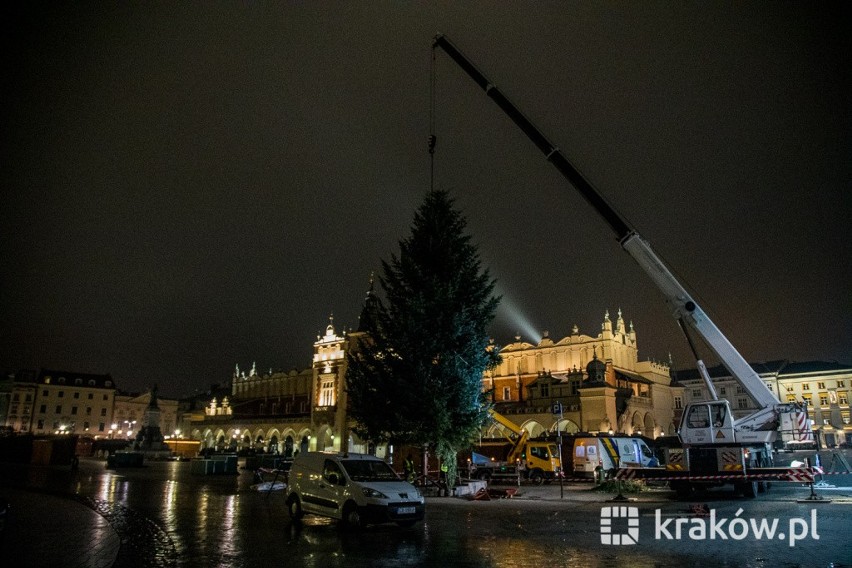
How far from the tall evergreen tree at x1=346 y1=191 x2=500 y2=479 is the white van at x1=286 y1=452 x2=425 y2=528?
696 centimetres

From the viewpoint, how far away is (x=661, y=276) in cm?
2067

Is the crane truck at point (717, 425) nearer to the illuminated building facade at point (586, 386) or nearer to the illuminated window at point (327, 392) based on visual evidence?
the illuminated building facade at point (586, 386)

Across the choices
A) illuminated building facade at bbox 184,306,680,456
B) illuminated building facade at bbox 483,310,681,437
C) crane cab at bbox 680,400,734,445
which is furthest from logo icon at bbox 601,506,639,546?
illuminated building facade at bbox 483,310,681,437

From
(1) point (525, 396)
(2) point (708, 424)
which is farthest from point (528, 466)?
(1) point (525, 396)

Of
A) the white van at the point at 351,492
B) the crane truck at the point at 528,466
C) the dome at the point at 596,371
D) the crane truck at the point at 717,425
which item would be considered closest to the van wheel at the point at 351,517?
the white van at the point at 351,492

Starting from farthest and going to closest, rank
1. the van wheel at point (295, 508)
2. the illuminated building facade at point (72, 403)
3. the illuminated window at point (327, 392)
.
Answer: the illuminated building facade at point (72, 403) < the illuminated window at point (327, 392) < the van wheel at point (295, 508)

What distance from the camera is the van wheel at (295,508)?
14477 millimetres

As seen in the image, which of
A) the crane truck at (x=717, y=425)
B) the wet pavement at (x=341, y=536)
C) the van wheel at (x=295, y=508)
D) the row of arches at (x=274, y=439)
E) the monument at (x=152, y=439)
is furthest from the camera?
the row of arches at (x=274, y=439)

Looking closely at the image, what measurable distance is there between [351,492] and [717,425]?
1372cm

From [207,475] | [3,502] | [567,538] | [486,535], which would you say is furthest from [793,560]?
[207,475]

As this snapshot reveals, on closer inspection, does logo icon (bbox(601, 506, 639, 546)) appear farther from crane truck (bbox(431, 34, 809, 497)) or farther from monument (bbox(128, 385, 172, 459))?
monument (bbox(128, 385, 172, 459))

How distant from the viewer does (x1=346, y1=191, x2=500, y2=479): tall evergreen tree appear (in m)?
21.5

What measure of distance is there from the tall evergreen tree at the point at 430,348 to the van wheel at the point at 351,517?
8.44 metres

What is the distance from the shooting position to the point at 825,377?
80000mm
